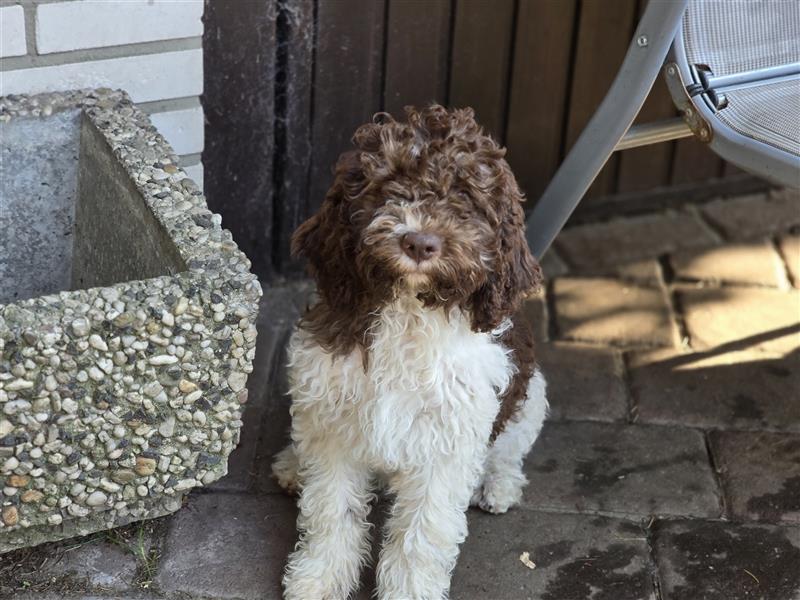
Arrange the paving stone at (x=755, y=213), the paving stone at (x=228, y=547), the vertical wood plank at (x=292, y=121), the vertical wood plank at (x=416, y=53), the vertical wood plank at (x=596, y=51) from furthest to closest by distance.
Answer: the paving stone at (x=755, y=213), the vertical wood plank at (x=596, y=51), the vertical wood plank at (x=416, y=53), the vertical wood plank at (x=292, y=121), the paving stone at (x=228, y=547)

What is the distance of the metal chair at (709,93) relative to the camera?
325 cm

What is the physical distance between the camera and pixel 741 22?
3.64m

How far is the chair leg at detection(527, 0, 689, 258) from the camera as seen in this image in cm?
323

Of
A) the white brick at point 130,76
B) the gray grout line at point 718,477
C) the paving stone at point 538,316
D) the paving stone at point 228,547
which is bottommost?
the paving stone at point 228,547

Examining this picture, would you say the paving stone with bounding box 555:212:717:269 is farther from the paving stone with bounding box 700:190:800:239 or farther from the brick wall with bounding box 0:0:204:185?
the brick wall with bounding box 0:0:204:185

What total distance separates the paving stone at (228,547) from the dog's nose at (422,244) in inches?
45.0

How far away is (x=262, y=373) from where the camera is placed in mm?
4047

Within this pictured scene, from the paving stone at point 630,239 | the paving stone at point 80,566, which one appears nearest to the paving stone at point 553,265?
the paving stone at point 630,239

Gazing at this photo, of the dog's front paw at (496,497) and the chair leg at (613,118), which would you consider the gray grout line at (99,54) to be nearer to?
the chair leg at (613,118)

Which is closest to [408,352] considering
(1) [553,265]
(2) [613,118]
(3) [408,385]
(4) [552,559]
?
(3) [408,385]

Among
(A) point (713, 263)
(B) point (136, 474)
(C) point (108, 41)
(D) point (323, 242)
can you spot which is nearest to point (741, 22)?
(A) point (713, 263)

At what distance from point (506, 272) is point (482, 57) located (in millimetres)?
1700

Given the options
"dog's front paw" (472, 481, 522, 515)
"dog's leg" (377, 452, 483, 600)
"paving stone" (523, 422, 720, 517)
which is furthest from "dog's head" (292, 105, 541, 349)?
"paving stone" (523, 422, 720, 517)

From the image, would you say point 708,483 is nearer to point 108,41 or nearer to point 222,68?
point 222,68
